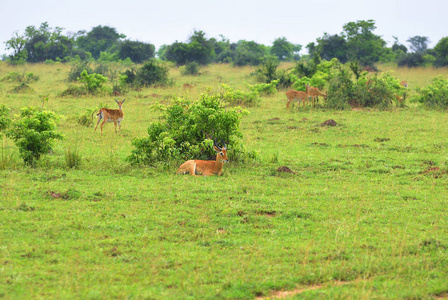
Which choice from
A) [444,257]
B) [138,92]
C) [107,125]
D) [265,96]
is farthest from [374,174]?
[138,92]

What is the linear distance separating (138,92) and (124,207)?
15.5 metres

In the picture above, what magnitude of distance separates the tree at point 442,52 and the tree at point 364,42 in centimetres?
461

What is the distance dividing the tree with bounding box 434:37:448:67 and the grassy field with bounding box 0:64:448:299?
2602cm

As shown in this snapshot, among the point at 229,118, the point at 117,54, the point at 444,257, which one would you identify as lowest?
the point at 444,257

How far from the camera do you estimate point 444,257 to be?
541cm

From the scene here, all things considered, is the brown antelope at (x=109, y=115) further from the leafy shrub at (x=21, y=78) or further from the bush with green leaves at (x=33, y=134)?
the leafy shrub at (x=21, y=78)

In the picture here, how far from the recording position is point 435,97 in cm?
1827

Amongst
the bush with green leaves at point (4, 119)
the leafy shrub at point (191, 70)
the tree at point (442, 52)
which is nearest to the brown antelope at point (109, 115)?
the bush with green leaves at point (4, 119)

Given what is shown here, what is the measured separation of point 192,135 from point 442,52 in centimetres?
3053

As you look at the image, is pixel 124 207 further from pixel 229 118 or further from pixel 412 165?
pixel 412 165

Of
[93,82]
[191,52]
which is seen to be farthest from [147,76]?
[191,52]

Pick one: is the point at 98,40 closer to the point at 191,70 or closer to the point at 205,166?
the point at 191,70

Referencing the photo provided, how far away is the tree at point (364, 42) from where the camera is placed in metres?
39.2

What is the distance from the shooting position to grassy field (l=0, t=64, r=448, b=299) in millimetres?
4707
